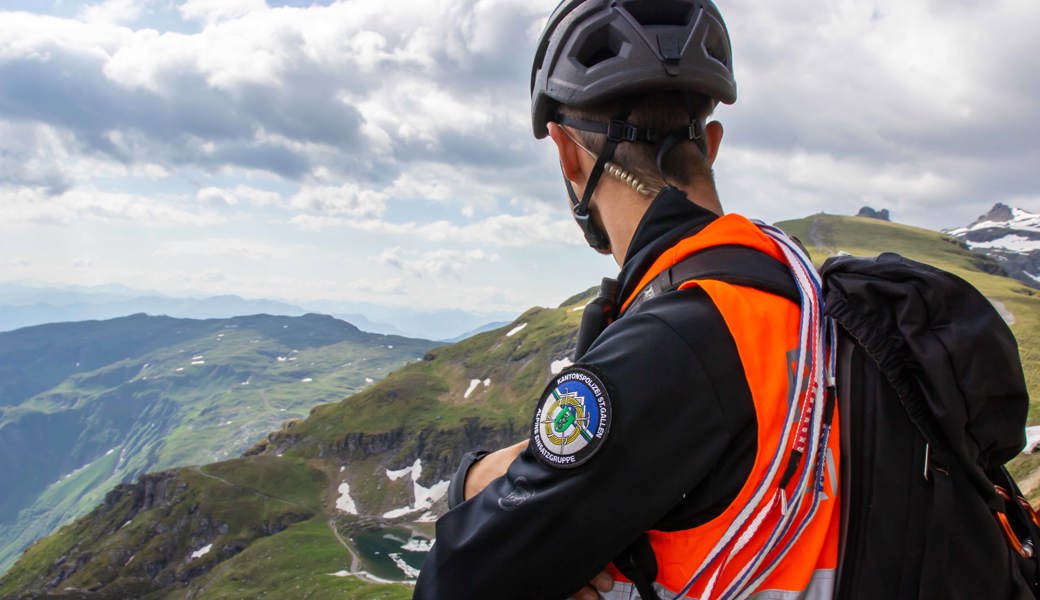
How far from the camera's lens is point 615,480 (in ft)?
9.04

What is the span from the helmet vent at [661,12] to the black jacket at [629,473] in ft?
9.04

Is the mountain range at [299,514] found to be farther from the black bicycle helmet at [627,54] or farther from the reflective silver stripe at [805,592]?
the reflective silver stripe at [805,592]

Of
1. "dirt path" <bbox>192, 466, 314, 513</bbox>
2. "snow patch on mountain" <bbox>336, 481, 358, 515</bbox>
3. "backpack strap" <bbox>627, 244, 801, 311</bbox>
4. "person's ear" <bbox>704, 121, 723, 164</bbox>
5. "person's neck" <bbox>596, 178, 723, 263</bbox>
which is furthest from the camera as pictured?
"snow patch on mountain" <bbox>336, 481, 358, 515</bbox>

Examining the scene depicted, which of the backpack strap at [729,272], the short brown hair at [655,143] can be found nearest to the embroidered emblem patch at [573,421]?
the backpack strap at [729,272]

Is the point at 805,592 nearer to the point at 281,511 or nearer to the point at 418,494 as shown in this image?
the point at 281,511

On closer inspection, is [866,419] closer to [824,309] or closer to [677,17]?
[824,309]

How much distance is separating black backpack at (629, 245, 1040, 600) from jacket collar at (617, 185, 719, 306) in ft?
3.08

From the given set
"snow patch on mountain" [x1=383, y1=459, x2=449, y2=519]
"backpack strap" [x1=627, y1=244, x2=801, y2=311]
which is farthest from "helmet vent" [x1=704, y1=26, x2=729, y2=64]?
"snow patch on mountain" [x1=383, y1=459, x2=449, y2=519]

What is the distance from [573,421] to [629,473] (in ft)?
1.09

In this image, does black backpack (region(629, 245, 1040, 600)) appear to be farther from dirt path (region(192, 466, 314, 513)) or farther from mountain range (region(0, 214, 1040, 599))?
dirt path (region(192, 466, 314, 513))

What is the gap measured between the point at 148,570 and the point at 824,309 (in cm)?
16883

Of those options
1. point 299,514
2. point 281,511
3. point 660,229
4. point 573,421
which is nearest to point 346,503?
point 299,514

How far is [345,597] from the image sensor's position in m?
95.1

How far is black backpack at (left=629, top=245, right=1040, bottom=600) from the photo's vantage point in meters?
2.76
